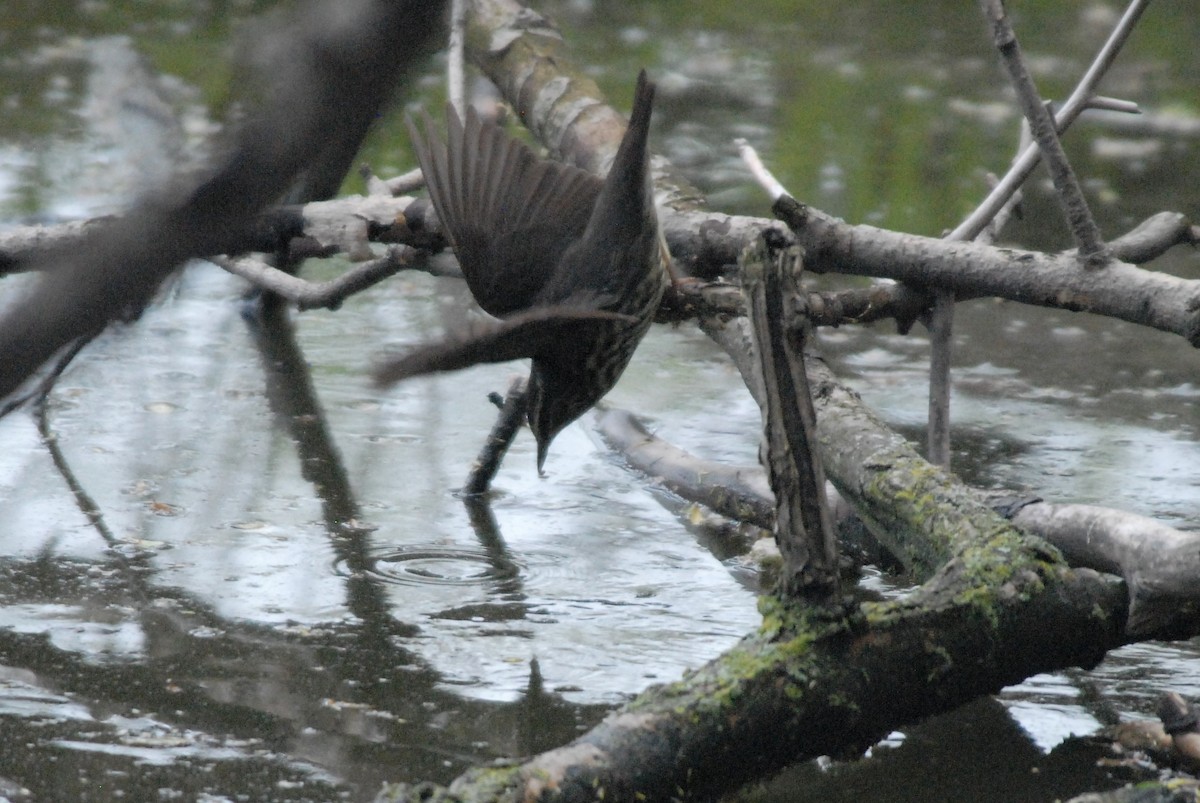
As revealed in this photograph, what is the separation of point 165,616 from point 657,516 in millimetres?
1269

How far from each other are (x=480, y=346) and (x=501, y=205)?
113cm

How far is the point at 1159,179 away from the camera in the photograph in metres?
6.95

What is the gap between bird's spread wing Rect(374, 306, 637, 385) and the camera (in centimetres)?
212

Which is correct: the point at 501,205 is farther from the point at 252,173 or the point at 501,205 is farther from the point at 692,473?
the point at 252,173

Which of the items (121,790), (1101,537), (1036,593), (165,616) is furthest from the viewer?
(165,616)

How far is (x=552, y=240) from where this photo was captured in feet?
11.1

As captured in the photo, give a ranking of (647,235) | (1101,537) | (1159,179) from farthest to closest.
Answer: (1159,179)
(647,235)
(1101,537)

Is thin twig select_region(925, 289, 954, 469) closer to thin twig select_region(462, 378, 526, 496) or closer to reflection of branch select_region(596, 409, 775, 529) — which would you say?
reflection of branch select_region(596, 409, 775, 529)

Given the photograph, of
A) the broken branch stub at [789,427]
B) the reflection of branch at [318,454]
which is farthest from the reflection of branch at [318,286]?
the broken branch stub at [789,427]

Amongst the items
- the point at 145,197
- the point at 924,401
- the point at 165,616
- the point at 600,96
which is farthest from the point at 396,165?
the point at 145,197

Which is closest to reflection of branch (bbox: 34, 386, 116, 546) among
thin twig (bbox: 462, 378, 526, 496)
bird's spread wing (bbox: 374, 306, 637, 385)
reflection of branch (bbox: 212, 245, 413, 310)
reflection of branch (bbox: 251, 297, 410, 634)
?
reflection of branch (bbox: 251, 297, 410, 634)

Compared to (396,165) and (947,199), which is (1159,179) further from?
(396,165)

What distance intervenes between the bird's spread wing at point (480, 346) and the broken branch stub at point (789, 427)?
329 millimetres

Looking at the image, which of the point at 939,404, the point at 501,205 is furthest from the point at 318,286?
the point at 939,404
